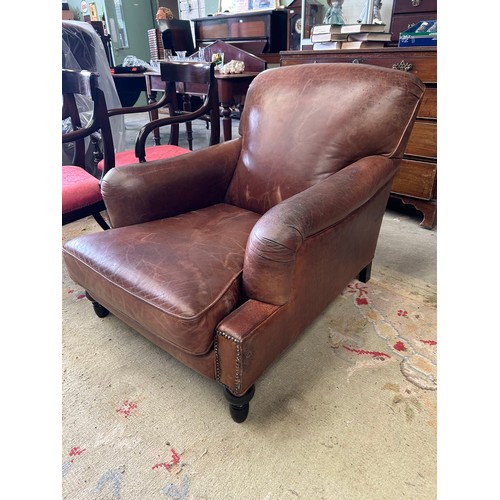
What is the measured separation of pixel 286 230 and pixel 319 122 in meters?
0.61

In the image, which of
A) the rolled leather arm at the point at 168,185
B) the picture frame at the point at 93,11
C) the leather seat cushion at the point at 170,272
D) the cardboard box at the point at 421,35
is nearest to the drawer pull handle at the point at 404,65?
the cardboard box at the point at 421,35

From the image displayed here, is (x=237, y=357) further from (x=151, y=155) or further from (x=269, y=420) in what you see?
(x=151, y=155)

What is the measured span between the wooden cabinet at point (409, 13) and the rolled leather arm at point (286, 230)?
1626 mm

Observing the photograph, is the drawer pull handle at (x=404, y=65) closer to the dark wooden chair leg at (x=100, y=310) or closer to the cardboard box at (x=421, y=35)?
the cardboard box at (x=421, y=35)

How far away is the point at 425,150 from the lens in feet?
6.33

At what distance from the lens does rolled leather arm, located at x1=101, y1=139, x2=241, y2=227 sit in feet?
4.14

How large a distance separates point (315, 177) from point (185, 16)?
5122 millimetres

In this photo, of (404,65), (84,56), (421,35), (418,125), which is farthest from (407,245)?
(84,56)

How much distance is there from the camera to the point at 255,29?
379cm

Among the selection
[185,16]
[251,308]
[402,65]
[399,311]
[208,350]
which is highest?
[185,16]

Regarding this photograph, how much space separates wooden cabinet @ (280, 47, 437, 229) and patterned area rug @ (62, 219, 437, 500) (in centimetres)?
86
